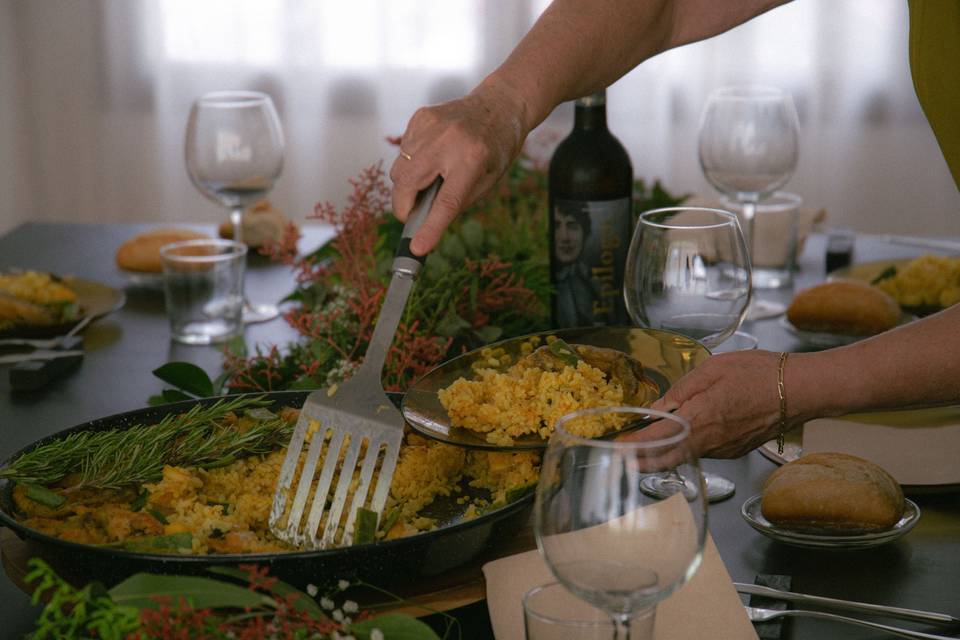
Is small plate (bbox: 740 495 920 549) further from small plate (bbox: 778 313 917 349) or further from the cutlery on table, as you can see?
the cutlery on table

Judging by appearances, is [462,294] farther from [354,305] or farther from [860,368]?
[860,368]

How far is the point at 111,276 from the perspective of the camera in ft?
6.47

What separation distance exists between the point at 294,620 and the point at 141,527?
190 millimetres

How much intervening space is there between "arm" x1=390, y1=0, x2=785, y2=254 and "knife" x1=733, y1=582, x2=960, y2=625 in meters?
0.44

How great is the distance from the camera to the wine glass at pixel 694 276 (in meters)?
1.16

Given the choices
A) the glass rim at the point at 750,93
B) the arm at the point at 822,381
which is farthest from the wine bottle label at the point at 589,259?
the arm at the point at 822,381

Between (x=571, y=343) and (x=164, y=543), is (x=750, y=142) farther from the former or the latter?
(x=164, y=543)

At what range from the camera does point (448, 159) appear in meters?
1.18

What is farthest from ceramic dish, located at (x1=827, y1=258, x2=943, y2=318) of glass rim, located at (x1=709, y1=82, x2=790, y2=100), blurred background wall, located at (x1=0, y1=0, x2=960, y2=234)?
blurred background wall, located at (x1=0, y1=0, x2=960, y2=234)

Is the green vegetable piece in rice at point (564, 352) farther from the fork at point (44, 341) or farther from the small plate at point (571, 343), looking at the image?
the fork at point (44, 341)

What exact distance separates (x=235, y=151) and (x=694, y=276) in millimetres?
882

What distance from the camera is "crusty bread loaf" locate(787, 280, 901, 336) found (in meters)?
1.56

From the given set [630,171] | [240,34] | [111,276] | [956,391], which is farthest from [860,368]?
[240,34]

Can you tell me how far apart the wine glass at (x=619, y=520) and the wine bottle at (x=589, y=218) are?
79cm
